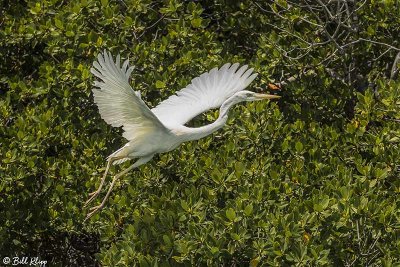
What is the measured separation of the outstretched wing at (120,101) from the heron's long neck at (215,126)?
0.82 ft

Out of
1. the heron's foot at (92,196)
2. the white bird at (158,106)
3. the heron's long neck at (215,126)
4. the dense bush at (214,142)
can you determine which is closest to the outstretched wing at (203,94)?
the white bird at (158,106)

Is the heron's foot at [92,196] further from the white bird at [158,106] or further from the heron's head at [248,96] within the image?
the heron's head at [248,96]

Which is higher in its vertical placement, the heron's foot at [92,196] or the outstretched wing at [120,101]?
the outstretched wing at [120,101]

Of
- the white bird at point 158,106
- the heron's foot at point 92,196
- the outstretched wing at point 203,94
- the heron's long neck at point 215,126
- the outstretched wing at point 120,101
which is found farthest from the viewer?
the outstretched wing at point 203,94

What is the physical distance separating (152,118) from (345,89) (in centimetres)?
240

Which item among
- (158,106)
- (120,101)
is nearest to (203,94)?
(158,106)

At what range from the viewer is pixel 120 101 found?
28.8ft

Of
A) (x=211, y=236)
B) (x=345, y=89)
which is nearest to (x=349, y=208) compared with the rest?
(x=211, y=236)

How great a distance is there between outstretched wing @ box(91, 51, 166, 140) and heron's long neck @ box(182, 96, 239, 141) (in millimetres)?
251

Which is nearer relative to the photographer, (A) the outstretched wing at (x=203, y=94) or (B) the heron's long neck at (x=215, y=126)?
(B) the heron's long neck at (x=215, y=126)

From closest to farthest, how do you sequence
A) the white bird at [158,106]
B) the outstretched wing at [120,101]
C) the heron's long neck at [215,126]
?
the outstretched wing at [120,101]
the white bird at [158,106]
the heron's long neck at [215,126]

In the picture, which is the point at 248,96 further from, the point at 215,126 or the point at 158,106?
the point at 158,106

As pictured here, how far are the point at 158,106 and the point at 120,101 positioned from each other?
1.20 m

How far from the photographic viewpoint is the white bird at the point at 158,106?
8572 mm
